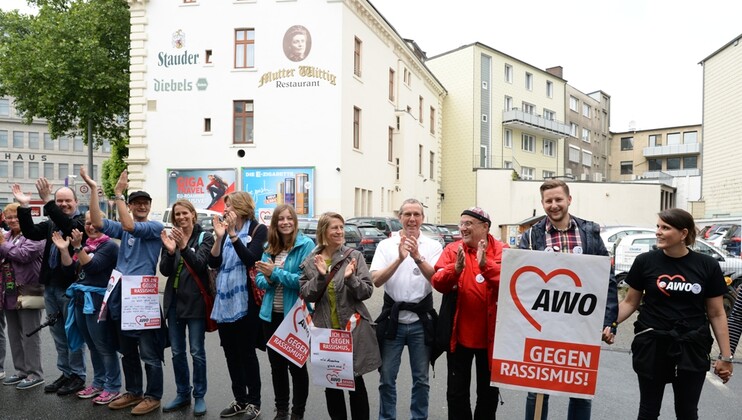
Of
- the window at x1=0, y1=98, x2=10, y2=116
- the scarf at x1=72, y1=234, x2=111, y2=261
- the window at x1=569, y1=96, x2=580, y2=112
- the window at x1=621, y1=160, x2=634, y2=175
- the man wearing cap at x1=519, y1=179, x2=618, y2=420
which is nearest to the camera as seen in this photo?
the man wearing cap at x1=519, y1=179, x2=618, y2=420

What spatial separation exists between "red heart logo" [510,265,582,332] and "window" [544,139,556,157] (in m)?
51.1

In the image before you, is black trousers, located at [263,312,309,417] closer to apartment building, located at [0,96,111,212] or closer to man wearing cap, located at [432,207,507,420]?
man wearing cap, located at [432,207,507,420]

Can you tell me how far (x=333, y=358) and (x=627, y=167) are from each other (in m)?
75.6

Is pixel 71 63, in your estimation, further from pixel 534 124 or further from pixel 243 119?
pixel 534 124

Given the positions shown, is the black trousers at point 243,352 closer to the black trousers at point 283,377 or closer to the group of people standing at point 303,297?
the group of people standing at point 303,297

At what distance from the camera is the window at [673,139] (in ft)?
229

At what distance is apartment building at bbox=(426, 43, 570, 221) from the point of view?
43.7 metres

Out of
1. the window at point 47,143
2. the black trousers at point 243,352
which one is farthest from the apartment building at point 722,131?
the window at point 47,143

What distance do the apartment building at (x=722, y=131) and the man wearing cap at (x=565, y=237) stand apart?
97.8ft

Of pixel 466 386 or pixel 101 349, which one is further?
pixel 101 349

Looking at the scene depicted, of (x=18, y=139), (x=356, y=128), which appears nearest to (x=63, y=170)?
(x=18, y=139)

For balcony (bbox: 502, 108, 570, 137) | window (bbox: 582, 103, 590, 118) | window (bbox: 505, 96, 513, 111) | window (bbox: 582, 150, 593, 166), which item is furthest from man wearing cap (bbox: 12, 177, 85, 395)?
window (bbox: 582, 103, 590, 118)

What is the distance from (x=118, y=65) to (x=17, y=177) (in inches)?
1719

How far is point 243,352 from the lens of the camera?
16.4ft
